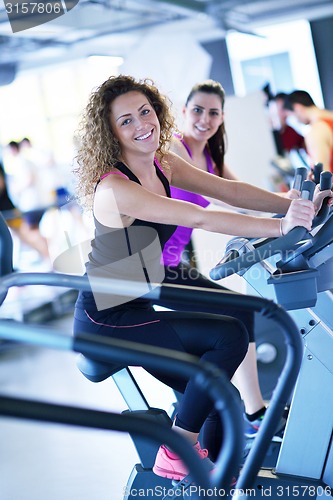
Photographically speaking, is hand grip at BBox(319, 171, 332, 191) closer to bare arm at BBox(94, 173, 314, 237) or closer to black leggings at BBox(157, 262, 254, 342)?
bare arm at BBox(94, 173, 314, 237)

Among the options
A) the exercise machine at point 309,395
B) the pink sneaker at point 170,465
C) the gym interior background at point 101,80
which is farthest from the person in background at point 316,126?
the pink sneaker at point 170,465

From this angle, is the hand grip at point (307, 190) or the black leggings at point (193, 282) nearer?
the hand grip at point (307, 190)

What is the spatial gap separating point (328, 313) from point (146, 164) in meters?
0.83

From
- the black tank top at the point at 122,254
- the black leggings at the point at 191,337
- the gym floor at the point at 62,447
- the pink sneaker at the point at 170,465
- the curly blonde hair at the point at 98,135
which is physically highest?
the curly blonde hair at the point at 98,135

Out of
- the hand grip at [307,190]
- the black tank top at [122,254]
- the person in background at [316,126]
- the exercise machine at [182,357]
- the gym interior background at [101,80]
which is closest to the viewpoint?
the exercise machine at [182,357]

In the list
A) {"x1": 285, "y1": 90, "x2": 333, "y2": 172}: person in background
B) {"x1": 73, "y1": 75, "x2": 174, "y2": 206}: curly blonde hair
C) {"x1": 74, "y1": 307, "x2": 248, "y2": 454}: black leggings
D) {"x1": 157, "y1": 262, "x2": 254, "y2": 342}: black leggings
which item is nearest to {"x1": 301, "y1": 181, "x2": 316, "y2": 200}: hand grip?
{"x1": 74, "y1": 307, "x2": 248, "y2": 454}: black leggings

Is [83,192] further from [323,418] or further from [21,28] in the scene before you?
[323,418]

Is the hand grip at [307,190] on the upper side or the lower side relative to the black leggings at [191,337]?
upper

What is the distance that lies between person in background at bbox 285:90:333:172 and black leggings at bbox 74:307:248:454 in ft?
8.97

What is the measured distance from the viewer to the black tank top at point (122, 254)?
216 centimetres

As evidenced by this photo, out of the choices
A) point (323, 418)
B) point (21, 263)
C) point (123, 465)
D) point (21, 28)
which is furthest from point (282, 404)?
point (21, 263)

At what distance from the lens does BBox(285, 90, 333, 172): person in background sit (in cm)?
474

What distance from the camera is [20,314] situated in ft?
19.4

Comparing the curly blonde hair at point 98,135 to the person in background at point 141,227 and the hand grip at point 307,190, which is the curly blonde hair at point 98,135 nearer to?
the person in background at point 141,227
